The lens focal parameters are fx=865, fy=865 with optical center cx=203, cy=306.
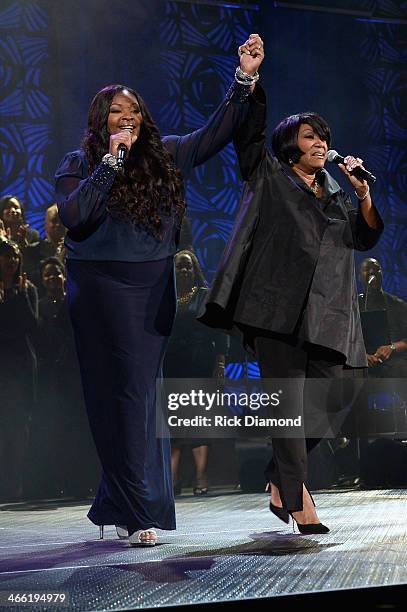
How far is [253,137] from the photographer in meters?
2.70

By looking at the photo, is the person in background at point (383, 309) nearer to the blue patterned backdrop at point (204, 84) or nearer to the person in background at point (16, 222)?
the blue patterned backdrop at point (204, 84)

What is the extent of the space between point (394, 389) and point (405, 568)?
2527 mm

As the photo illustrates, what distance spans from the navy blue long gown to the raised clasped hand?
54 cm

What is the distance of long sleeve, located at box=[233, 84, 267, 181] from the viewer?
8.74ft

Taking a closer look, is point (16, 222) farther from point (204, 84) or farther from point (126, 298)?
point (126, 298)

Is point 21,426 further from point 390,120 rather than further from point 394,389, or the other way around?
point 390,120

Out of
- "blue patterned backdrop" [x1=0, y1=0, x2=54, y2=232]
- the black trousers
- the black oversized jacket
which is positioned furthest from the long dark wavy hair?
"blue patterned backdrop" [x1=0, y1=0, x2=54, y2=232]

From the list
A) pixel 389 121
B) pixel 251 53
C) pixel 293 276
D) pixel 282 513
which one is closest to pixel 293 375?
pixel 293 276

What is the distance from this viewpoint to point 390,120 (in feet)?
14.6

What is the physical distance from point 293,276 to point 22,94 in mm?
1929

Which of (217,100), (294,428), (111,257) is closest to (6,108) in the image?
(217,100)

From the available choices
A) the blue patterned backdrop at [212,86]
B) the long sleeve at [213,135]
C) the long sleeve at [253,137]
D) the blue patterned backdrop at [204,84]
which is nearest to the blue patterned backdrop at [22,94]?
the blue patterned backdrop at [212,86]

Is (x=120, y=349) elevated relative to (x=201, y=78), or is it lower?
lower

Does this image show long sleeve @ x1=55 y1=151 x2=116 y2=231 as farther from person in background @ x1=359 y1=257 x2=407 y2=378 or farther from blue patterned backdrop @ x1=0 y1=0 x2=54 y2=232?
person in background @ x1=359 y1=257 x2=407 y2=378
